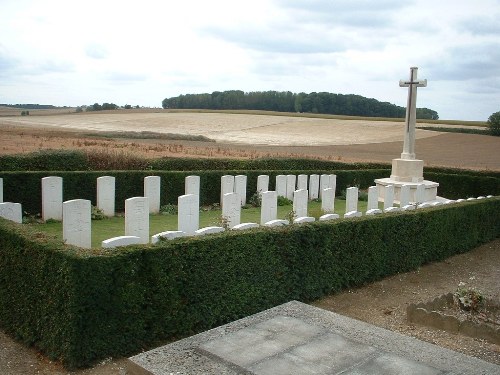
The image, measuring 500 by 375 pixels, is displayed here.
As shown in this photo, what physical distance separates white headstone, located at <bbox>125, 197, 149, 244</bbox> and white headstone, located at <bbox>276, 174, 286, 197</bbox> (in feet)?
29.3

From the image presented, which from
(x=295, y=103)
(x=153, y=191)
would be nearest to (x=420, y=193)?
(x=153, y=191)

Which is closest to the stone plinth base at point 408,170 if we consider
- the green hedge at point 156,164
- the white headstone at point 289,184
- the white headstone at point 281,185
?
the white headstone at point 289,184

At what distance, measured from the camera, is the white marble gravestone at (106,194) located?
1366 cm

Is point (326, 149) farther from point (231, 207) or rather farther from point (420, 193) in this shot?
point (231, 207)

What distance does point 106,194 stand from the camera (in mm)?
13773

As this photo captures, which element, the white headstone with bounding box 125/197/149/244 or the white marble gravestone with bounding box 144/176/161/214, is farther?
the white marble gravestone with bounding box 144/176/161/214

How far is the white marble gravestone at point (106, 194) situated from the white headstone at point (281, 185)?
20.9 ft

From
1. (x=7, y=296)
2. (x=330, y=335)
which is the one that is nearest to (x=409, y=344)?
(x=330, y=335)

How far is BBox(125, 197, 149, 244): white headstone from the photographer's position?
376 inches

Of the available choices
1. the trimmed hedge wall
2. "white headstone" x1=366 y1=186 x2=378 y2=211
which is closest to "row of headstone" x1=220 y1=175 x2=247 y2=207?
"white headstone" x1=366 y1=186 x2=378 y2=211

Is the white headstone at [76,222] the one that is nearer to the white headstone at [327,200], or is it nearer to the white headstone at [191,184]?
the white headstone at [191,184]

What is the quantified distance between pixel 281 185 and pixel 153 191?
5251mm

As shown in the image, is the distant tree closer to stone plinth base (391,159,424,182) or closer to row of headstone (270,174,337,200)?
stone plinth base (391,159,424,182)

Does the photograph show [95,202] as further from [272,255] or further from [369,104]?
[369,104]
